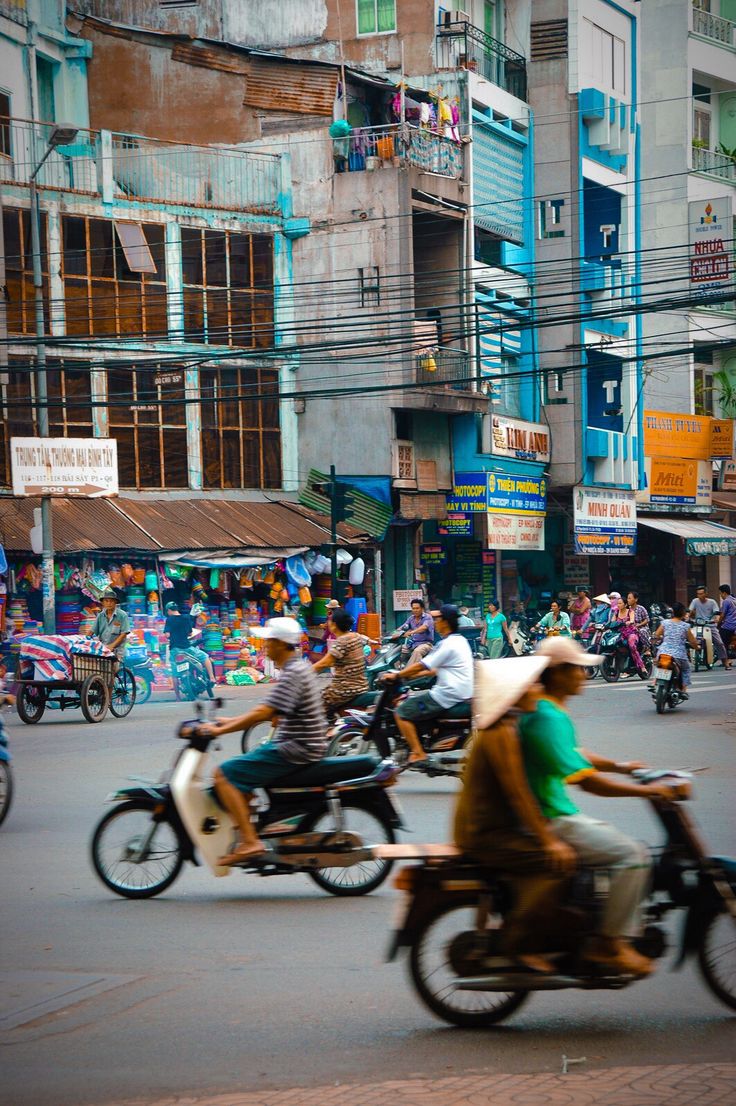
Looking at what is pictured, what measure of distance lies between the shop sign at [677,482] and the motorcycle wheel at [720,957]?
35.6m

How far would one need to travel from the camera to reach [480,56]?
115 feet

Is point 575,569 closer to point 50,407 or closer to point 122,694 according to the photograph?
point 50,407

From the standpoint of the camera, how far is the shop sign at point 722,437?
135 ft

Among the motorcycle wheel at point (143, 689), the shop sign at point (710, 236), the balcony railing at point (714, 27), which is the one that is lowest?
the motorcycle wheel at point (143, 689)

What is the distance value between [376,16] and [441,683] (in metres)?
26.5

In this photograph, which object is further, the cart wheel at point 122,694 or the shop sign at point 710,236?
the shop sign at point 710,236

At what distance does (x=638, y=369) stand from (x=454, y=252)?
29.4ft

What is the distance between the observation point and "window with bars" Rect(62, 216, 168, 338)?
28.1 metres

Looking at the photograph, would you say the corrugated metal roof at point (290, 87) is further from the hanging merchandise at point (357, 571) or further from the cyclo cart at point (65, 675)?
the cyclo cart at point (65, 675)

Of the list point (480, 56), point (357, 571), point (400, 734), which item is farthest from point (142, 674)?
point (480, 56)

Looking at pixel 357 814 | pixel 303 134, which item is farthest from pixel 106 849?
pixel 303 134

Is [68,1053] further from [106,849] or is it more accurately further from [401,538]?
[401,538]

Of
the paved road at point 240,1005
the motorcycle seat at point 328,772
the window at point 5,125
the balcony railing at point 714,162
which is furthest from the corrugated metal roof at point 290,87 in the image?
the motorcycle seat at point 328,772

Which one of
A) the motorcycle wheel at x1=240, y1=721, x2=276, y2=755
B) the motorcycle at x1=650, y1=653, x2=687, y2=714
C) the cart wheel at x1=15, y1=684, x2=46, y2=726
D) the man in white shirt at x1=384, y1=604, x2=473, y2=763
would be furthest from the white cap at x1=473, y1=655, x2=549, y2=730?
the cart wheel at x1=15, y1=684, x2=46, y2=726
